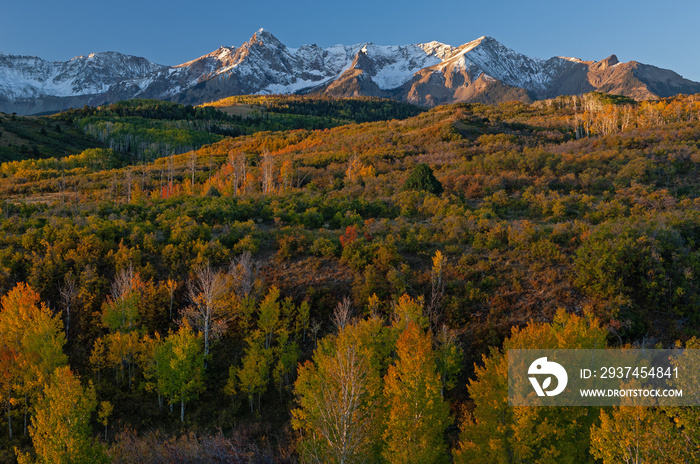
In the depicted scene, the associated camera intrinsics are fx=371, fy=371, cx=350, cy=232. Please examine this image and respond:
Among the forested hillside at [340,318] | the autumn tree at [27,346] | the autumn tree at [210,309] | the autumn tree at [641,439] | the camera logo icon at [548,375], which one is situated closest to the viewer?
the autumn tree at [641,439]

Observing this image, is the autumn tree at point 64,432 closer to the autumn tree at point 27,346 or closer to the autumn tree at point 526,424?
the autumn tree at point 27,346

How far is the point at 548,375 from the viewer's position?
14328 mm

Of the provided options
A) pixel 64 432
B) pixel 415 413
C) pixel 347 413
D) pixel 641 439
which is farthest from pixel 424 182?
pixel 64 432

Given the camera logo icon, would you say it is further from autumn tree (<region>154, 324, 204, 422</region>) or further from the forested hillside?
autumn tree (<region>154, 324, 204, 422</region>)

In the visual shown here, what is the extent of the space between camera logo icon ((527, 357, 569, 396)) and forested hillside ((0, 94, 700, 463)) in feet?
2.58

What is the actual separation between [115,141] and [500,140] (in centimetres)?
12048

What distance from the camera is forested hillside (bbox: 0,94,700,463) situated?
14414 millimetres

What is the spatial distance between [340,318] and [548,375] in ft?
42.9

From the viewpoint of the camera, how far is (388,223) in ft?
119

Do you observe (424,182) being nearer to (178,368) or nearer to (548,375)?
(548,375)

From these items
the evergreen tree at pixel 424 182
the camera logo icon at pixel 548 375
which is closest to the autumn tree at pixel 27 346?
the camera logo icon at pixel 548 375

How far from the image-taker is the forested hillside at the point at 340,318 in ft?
47.3

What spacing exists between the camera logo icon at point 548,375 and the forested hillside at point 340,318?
0.79 metres

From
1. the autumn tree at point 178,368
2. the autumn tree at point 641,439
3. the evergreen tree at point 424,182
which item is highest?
the evergreen tree at point 424,182
